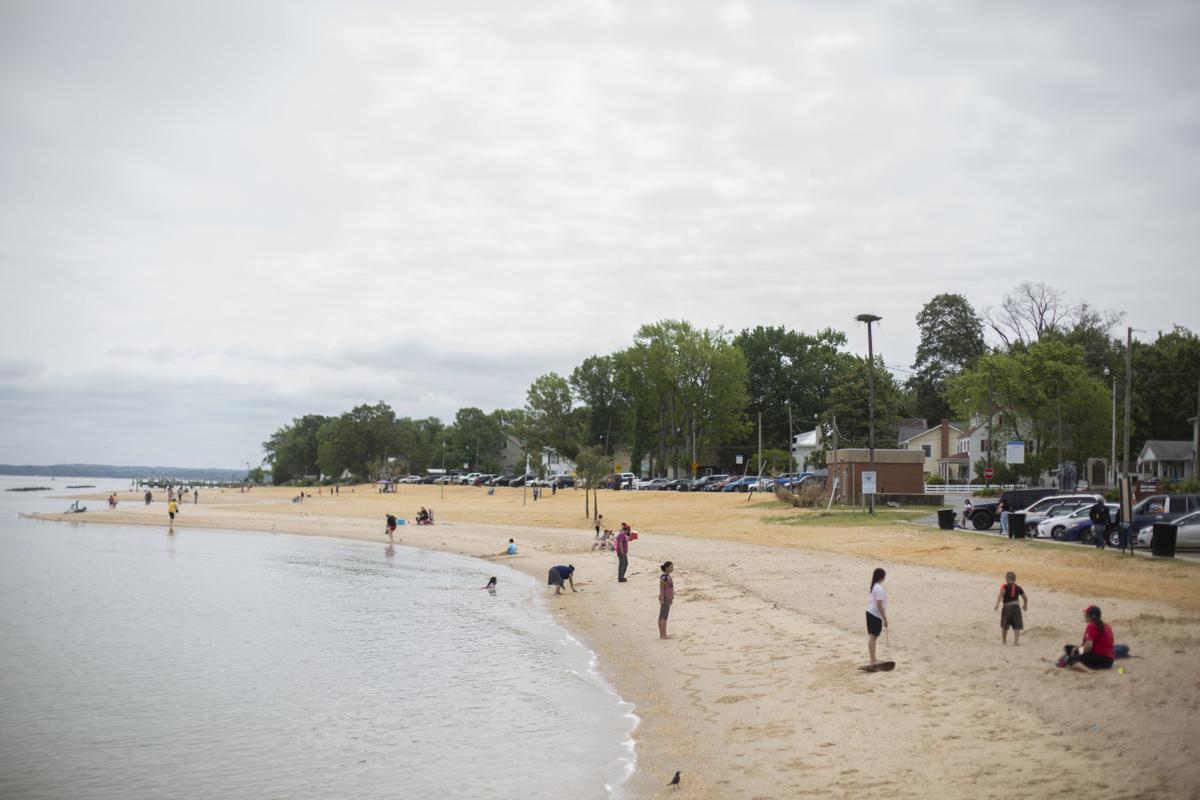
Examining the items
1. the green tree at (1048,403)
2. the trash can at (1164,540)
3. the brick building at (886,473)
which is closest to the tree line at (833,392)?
the green tree at (1048,403)

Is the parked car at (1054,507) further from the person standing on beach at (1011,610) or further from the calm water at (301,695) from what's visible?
the person standing on beach at (1011,610)

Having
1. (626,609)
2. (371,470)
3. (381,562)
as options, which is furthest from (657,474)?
(626,609)

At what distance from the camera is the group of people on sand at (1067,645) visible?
13820 mm

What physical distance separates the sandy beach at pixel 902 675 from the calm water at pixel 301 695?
4.98 ft

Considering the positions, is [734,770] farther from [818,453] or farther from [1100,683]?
[818,453]

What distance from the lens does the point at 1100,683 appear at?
13.3m

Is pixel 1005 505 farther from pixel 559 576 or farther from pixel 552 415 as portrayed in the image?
pixel 552 415

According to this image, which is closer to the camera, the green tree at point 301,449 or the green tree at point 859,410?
the green tree at point 859,410

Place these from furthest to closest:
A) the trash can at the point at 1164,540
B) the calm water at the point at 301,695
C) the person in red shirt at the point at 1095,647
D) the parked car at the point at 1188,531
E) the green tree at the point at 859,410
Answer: the green tree at the point at 859,410, the parked car at the point at 1188,531, the trash can at the point at 1164,540, the person in red shirt at the point at 1095,647, the calm water at the point at 301,695

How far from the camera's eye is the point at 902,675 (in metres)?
15.2

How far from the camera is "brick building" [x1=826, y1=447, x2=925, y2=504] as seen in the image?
172ft

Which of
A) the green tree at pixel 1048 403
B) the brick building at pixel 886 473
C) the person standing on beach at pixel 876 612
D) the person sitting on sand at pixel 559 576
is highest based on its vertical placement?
the green tree at pixel 1048 403

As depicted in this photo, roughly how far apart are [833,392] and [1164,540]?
70.8m

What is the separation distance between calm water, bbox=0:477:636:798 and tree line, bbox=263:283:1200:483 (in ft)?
196
